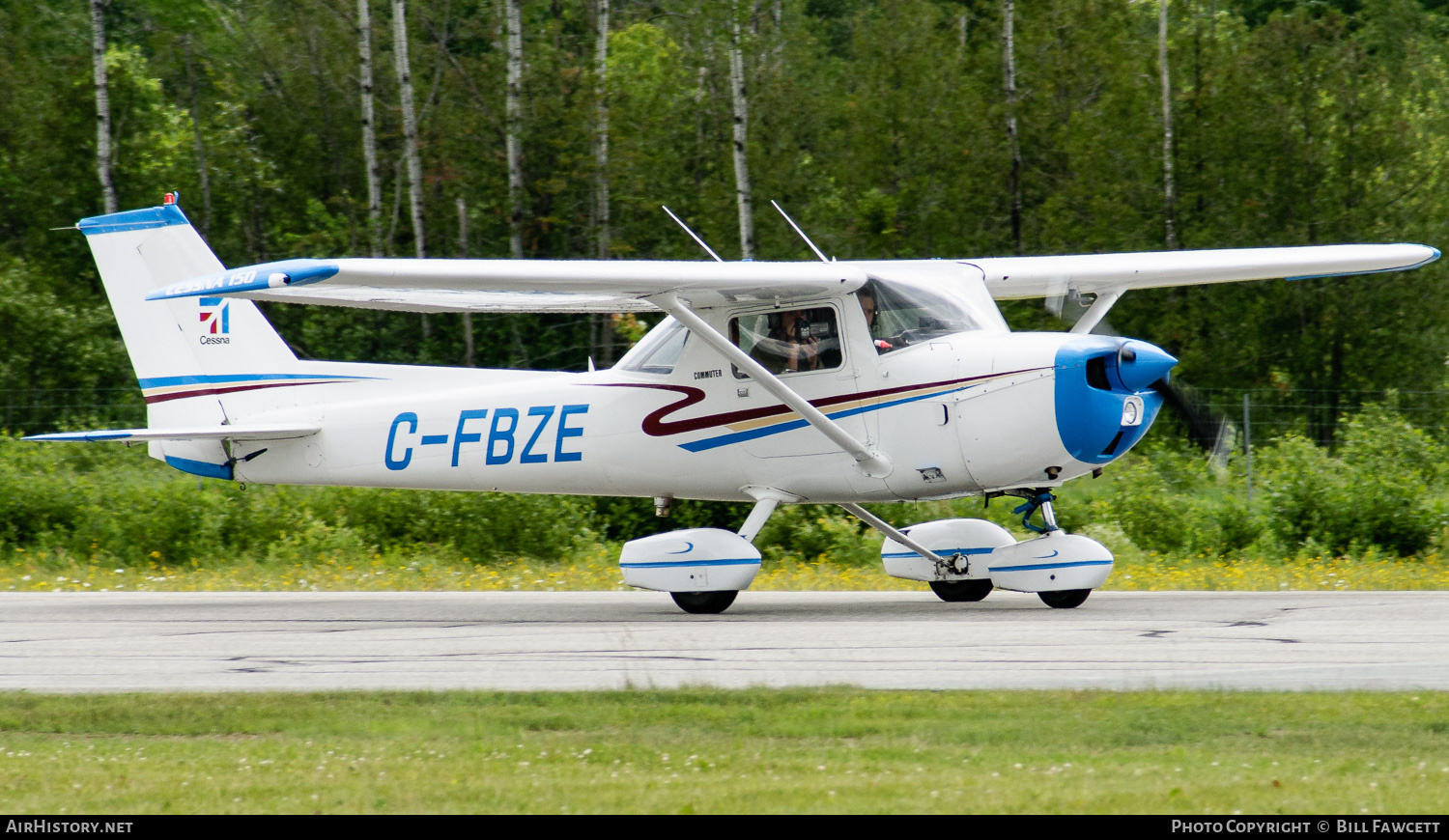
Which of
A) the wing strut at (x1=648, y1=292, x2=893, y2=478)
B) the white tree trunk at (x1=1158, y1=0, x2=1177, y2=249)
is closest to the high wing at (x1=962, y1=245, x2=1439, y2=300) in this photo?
the wing strut at (x1=648, y1=292, x2=893, y2=478)

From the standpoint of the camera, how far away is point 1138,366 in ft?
35.1

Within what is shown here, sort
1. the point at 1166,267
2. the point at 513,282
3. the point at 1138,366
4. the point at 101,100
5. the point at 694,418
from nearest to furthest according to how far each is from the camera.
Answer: the point at 513,282 → the point at 1138,366 → the point at 694,418 → the point at 1166,267 → the point at 101,100

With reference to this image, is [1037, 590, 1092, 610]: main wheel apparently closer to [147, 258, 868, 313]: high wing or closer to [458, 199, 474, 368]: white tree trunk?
[147, 258, 868, 313]: high wing

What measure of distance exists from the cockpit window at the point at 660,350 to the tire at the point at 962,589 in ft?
9.15

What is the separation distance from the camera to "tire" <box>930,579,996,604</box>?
488 inches

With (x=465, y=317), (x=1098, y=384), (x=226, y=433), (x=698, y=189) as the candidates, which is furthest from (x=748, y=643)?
(x=698, y=189)

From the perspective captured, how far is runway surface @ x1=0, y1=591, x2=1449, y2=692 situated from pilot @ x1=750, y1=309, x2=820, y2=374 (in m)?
1.91

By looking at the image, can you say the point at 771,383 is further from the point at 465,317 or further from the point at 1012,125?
the point at 1012,125

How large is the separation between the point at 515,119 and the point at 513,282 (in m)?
16.9

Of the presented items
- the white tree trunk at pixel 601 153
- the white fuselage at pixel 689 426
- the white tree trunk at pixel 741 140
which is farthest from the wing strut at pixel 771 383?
the white tree trunk at pixel 601 153

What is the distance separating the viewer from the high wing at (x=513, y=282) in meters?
9.44

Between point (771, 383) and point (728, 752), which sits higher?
point (771, 383)

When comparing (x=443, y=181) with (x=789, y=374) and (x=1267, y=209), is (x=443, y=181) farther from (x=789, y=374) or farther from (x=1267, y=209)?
(x=789, y=374)

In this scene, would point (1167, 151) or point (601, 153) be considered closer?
point (1167, 151)
